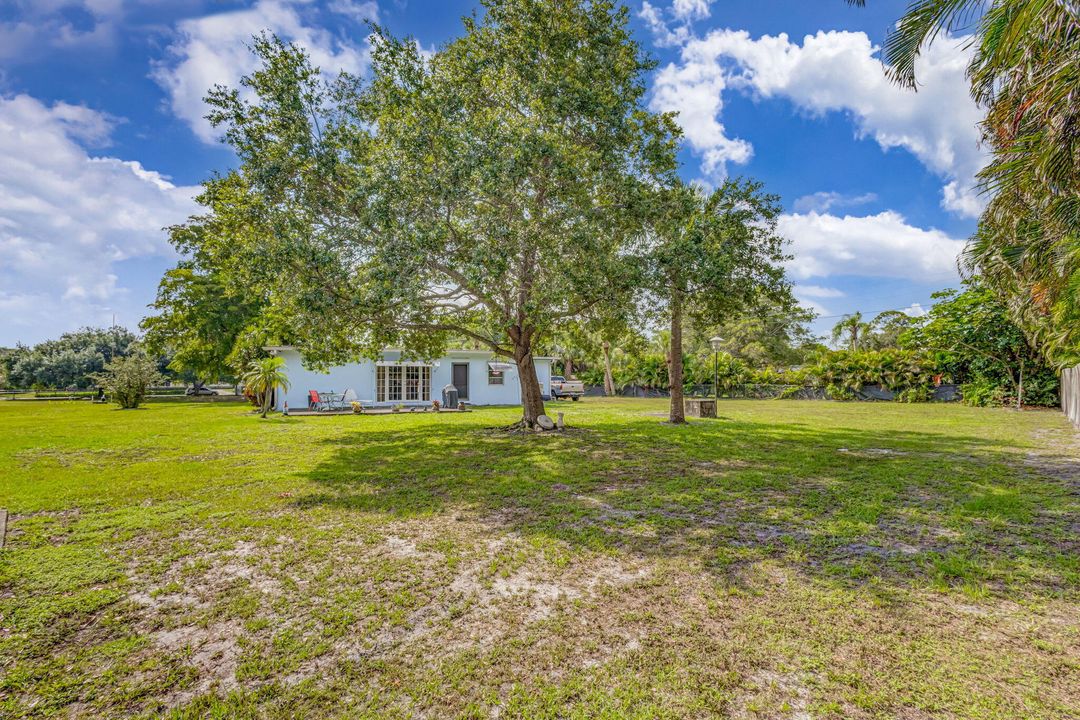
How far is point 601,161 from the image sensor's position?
33.0 feet

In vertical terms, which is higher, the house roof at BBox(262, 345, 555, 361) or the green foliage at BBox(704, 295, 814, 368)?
the green foliage at BBox(704, 295, 814, 368)

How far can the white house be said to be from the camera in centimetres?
2064

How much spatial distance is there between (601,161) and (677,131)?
2.89 meters

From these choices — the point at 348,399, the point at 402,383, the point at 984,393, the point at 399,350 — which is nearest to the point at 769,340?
the point at 984,393

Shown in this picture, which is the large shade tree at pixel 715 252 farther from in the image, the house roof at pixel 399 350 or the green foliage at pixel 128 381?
the green foliage at pixel 128 381

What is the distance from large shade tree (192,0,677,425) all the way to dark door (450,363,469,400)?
1119cm

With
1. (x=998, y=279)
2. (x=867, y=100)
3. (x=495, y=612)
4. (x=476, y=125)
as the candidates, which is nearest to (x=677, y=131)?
(x=867, y=100)

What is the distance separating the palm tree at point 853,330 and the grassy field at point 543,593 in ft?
123

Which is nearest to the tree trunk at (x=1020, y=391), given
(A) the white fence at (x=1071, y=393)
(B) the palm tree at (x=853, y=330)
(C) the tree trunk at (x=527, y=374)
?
(A) the white fence at (x=1071, y=393)

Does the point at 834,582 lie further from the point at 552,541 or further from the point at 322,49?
the point at 322,49

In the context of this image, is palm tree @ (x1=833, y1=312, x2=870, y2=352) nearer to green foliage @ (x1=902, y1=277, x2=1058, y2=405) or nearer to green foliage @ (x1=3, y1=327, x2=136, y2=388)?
green foliage @ (x1=902, y1=277, x2=1058, y2=405)

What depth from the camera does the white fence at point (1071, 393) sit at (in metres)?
13.0

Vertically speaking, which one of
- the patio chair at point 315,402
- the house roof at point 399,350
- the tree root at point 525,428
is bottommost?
the tree root at point 525,428

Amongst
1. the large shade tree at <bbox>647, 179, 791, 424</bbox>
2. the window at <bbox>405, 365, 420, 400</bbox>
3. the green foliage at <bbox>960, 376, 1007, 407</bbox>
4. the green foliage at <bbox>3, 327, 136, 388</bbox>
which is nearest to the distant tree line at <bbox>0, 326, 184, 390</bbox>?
the green foliage at <bbox>3, 327, 136, 388</bbox>
